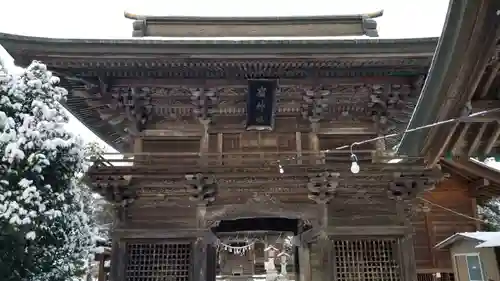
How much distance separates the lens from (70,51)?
8.38 m

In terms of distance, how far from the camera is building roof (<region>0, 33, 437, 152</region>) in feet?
27.6

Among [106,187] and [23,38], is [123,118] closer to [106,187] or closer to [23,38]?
[106,187]

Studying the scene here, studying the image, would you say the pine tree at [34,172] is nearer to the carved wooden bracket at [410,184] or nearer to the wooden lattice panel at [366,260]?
the wooden lattice panel at [366,260]

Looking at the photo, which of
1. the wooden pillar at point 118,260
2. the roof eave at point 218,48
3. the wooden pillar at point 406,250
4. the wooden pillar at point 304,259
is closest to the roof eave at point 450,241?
the wooden pillar at point 406,250

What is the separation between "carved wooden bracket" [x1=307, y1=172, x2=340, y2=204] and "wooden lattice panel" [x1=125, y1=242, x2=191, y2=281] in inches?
120

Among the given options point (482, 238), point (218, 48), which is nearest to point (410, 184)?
point (482, 238)

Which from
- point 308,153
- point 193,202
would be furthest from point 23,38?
point 308,153

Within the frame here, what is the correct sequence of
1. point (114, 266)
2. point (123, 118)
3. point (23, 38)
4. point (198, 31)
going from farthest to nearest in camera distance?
1. point (198, 31)
2. point (123, 118)
3. point (114, 266)
4. point (23, 38)

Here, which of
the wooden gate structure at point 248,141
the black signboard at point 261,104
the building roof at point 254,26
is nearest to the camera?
the wooden gate structure at point 248,141

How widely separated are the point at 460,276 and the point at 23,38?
12200 mm

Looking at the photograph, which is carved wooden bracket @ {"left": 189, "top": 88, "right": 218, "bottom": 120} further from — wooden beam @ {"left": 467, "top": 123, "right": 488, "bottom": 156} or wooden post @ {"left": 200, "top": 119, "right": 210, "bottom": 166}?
wooden beam @ {"left": 467, "top": 123, "right": 488, "bottom": 156}

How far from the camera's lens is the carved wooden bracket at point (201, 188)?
8.77 metres

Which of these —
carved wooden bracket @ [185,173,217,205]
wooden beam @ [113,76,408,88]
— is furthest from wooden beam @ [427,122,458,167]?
carved wooden bracket @ [185,173,217,205]

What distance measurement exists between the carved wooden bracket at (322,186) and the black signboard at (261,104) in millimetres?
1730
